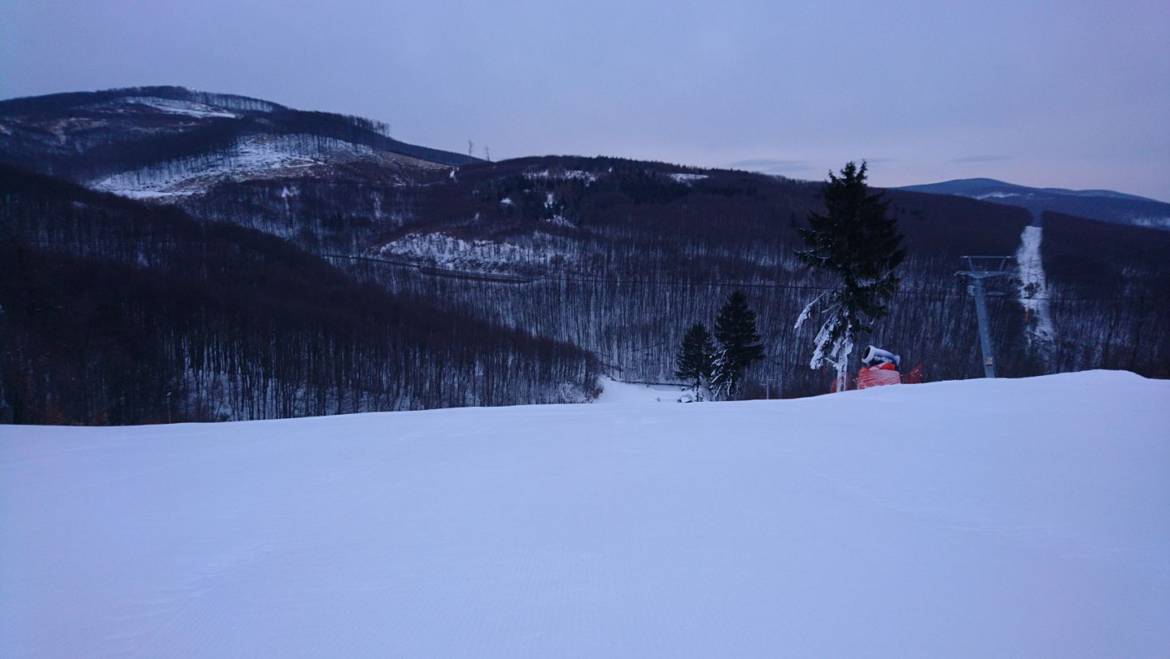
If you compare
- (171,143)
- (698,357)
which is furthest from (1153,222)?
(171,143)

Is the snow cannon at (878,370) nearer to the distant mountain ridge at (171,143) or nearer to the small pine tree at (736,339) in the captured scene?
the small pine tree at (736,339)

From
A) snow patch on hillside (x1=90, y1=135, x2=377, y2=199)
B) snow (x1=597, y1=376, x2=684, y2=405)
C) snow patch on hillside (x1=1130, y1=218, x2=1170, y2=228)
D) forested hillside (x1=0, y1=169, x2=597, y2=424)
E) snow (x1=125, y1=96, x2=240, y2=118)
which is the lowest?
snow (x1=597, y1=376, x2=684, y2=405)

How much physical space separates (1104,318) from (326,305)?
76.4 meters

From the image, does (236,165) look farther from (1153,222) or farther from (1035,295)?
(1153,222)

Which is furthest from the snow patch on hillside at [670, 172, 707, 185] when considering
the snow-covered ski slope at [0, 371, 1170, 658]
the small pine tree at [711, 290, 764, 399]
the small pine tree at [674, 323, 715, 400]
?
the snow-covered ski slope at [0, 371, 1170, 658]

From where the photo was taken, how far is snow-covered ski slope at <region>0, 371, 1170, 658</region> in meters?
2.23

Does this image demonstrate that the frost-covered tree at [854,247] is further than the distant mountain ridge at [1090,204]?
No

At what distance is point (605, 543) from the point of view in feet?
9.62

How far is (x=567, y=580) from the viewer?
2598 millimetres

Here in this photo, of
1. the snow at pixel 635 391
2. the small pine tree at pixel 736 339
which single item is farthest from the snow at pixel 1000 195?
the small pine tree at pixel 736 339

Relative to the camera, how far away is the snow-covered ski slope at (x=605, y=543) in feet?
7.30

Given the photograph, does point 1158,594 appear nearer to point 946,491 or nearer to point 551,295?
point 946,491

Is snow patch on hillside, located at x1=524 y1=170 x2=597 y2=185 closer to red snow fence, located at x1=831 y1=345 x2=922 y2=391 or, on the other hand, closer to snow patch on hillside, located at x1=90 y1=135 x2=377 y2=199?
snow patch on hillside, located at x1=90 y1=135 x2=377 y2=199

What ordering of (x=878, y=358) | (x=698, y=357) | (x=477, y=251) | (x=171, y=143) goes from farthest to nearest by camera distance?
(x=171, y=143) → (x=477, y=251) → (x=698, y=357) → (x=878, y=358)
